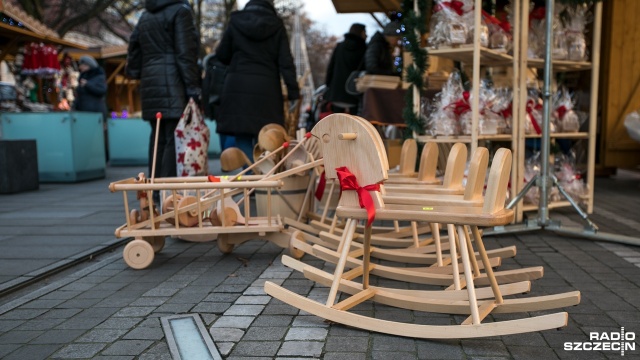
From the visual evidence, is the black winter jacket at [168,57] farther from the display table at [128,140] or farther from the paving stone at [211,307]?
the display table at [128,140]

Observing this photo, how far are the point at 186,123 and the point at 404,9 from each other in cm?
237

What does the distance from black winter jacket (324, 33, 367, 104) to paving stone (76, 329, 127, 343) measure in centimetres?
620

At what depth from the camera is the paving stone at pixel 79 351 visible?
Result: 2.61 metres

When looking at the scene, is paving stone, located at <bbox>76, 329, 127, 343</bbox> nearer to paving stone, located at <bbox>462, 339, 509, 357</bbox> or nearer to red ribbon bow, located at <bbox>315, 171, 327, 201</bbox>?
paving stone, located at <bbox>462, 339, 509, 357</bbox>

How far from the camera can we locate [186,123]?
5.66m

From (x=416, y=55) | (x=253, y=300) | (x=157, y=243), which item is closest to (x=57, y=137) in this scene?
(x=157, y=243)

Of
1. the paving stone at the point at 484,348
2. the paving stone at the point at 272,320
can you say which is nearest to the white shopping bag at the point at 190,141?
the paving stone at the point at 272,320

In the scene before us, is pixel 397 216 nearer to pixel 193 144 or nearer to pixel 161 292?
pixel 161 292

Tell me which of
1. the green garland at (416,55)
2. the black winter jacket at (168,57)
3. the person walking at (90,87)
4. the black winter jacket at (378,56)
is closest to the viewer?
the green garland at (416,55)

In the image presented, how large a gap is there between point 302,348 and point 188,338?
21.1 inches

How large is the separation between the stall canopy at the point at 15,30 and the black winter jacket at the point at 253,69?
4.48 metres

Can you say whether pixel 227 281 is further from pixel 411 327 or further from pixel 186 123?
pixel 186 123

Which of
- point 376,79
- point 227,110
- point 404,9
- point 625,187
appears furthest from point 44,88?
point 625,187

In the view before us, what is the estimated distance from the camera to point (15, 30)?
9375mm
